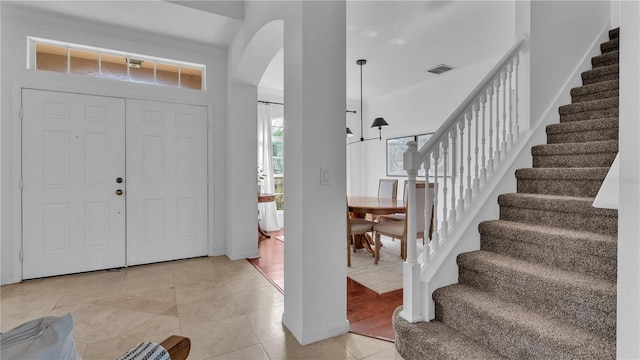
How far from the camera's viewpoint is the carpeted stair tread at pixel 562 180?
80.9 inches

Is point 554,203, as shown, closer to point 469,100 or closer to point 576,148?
point 576,148

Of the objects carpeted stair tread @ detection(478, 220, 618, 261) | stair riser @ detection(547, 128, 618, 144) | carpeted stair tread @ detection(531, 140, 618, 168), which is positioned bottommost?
carpeted stair tread @ detection(478, 220, 618, 261)

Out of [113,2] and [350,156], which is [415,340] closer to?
[113,2]

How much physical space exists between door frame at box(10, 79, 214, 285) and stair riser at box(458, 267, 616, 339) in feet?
10.6

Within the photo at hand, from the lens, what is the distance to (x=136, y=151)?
3609mm

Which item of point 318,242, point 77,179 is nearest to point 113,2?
point 77,179

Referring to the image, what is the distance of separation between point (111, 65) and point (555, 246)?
173 inches

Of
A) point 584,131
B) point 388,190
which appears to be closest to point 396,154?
point 388,190

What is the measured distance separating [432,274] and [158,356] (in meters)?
1.61

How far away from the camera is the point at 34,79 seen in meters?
3.16

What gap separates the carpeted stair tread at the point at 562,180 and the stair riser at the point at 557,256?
1.86 feet

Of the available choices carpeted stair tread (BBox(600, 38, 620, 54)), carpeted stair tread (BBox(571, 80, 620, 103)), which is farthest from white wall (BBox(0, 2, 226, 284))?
carpeted stair tread (BBox(600, 38, 620, 54))

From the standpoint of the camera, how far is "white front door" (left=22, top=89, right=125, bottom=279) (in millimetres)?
3182

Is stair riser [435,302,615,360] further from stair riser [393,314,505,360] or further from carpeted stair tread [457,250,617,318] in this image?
carpeted stair tread [457,250,617,318]
